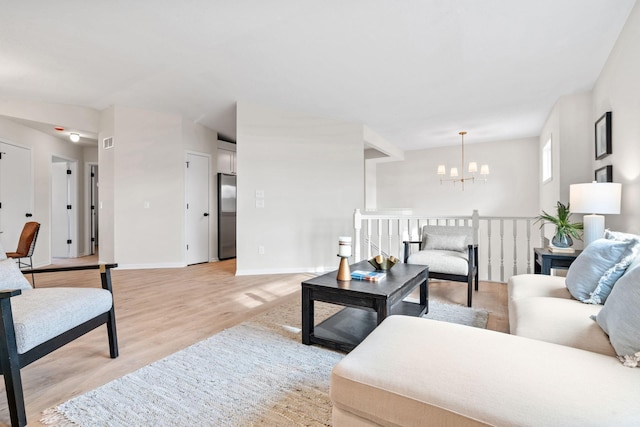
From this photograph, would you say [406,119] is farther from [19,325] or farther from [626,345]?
[19,325]

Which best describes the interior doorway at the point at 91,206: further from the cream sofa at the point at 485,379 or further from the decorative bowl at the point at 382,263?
the cream sofa at the point at 485,379

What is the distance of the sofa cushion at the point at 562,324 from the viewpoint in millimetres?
1288

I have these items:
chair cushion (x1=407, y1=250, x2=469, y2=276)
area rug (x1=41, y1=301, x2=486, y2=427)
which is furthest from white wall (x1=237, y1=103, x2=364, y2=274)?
area rug (x1=41, y1=301, x2=486, y2=427)

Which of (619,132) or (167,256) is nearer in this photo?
(619,132)

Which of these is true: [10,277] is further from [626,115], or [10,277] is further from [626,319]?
[626,115]

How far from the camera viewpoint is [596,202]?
8.46ft

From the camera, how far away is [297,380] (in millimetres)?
1717

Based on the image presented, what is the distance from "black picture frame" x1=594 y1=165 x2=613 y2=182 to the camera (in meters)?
2.99

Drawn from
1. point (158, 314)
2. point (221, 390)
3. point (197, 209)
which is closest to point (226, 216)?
point (197, 209)

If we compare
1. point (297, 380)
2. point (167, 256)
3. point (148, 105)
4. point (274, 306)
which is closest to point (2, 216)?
point (167, 256)

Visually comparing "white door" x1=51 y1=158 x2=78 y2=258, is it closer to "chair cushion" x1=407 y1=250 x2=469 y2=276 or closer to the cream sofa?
"chair cushion" x1=407 y1=250 x2=469 y2=276

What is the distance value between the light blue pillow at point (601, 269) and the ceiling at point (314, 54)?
1834 millimetres

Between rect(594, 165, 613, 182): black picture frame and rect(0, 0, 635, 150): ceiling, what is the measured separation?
107 centimetres

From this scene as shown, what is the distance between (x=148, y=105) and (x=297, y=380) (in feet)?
15.7
